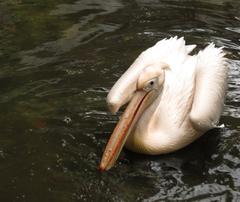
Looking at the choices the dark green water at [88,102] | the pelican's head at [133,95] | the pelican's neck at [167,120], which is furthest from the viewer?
the pelican's neck at [167,120]

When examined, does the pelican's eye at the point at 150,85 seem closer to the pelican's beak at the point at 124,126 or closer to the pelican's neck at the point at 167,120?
the pelican's beak at the point at 124,126

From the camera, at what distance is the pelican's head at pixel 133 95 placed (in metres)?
3.60

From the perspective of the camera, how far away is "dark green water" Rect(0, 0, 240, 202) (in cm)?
349

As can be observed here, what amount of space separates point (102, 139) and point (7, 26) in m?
2.88

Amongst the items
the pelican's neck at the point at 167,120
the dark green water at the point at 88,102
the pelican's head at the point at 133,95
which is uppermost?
the pelican's head at the point at 133,95

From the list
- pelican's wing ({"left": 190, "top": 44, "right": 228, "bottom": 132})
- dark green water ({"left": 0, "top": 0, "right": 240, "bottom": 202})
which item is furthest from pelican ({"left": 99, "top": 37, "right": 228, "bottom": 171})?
dark green water ({"left": 0, "top": 0, "right": 240, "bottom": 202})

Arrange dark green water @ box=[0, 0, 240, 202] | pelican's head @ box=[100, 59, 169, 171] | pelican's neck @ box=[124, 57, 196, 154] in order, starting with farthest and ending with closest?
pelican's neck @ box=[124, 57, 196, 154], pelican's head @ box=[100, 59, 169, 171], dark green water @ box=[0, 0, 240, 202]

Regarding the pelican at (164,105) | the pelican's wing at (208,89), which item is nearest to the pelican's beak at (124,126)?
the pelican at (164,105)

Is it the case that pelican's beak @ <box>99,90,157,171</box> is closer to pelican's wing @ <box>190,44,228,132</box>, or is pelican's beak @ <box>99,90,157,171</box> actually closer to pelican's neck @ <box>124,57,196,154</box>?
pelican's neck @ <box>124,57,196,154</box>

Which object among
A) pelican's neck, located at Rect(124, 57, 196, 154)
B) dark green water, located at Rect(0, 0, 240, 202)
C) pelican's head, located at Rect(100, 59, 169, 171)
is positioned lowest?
dark green water, located at Rect(0, 0, 240, 202)

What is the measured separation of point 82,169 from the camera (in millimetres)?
3635

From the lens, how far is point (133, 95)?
3.79 metres

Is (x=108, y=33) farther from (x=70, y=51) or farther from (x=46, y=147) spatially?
(x=46, y=147)

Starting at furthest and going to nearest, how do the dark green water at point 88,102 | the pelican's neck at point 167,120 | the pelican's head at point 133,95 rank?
the pelican's neck at point 167,120 < the pelican's head at point 133,95 < the dark green water at point 88,102
